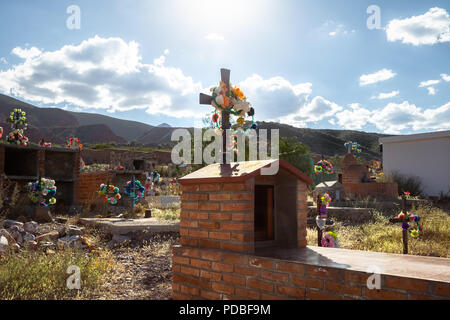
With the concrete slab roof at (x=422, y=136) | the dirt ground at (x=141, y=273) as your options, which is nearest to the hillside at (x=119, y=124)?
the concrete slab roof at (x=422, y=136)

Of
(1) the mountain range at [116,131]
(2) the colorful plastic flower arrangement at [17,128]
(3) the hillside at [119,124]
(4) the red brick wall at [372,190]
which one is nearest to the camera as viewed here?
(2) the colorful plastic flower arrangement at [17,128]

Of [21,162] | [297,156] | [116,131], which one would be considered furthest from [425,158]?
[116,131]

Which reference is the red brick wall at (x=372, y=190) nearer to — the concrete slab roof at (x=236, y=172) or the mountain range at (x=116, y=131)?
the concrete slab roof at (x=236, y=172)

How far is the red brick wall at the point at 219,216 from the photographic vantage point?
11.4 ft

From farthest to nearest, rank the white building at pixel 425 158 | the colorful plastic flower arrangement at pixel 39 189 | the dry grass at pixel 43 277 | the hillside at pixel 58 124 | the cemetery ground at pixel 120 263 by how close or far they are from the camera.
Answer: the hillside at pixel 58 124 < the white building at pixel 425 158 < the colorful plastic flower arrangement at pixel 39 189 < the cemetery ground at pixel 120 263 < the dry grass at pixel 43 277

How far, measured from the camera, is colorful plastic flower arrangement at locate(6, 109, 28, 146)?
11.4 m

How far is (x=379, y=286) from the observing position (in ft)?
8.51

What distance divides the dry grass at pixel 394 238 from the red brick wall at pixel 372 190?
147 inches

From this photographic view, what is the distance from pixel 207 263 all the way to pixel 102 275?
2327mm

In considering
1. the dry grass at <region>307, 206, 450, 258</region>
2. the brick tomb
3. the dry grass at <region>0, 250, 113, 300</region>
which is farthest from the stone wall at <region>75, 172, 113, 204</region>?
the brick tomb

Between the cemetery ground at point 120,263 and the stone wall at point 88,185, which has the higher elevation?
the stone wall at point 88,185

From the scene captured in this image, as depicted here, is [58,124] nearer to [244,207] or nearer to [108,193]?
[108,193]

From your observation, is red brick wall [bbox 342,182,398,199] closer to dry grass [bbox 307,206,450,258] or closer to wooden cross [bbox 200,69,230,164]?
dry grass [bbox 307,206,450,258]
